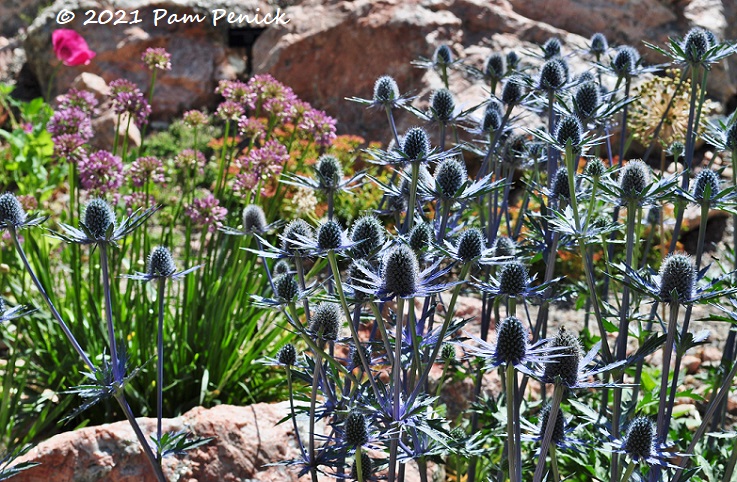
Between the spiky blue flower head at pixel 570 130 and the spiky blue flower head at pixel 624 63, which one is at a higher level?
the spiky blue flower head at pixel 624 63

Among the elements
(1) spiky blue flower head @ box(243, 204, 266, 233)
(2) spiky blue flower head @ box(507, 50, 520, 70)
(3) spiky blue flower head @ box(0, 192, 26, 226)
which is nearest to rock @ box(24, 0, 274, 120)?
(2) spiky blue flower head @ box(507, 50, 520, 70)

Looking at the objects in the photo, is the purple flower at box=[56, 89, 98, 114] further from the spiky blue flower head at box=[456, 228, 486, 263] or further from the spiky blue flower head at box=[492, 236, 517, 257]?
the spiky blue flower head at box=[456, 228, 486, 263]

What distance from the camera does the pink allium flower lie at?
4184mm

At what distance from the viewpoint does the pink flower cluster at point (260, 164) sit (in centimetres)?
327

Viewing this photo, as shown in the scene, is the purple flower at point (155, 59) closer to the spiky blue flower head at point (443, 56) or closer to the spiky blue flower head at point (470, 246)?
the spiky blue flower head at point (443, 56)

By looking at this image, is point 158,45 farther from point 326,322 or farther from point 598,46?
point 326,322

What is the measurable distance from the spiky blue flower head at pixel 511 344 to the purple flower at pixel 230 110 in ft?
6.93

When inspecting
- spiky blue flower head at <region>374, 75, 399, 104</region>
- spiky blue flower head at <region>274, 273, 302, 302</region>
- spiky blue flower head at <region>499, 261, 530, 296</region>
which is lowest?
spiky blue flower head at <region>274, 273, 302, 302</region>

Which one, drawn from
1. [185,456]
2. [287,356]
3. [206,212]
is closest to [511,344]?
[287,356]

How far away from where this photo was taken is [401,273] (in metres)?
1.63

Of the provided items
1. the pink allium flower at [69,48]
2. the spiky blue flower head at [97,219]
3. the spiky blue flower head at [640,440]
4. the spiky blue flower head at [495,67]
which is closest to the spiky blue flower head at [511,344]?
the spiky blue flower head at [640,440]

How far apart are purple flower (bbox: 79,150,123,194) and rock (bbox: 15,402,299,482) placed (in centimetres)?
99

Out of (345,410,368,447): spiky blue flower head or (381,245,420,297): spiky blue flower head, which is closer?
(381,245,420,297): spiky blue flower head

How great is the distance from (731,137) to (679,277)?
80 centimetres
